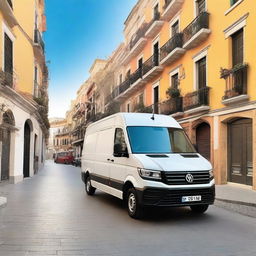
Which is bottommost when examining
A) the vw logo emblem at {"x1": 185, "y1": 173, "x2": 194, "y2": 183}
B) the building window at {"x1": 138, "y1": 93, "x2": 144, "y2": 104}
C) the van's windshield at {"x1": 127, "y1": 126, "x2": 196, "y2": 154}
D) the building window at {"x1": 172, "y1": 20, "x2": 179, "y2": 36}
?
the vw logo emblem at {"x1": 185, "y1": 173, "x2": 194, "y2": 183}

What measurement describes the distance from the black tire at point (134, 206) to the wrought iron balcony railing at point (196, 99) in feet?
32.0

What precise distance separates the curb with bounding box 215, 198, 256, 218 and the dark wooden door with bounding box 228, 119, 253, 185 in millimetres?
3768

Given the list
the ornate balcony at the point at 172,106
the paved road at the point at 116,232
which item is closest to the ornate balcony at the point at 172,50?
the ornate balcony at the point at 172,106

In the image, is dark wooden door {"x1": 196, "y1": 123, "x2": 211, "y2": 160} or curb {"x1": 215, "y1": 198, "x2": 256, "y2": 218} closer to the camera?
curb {"x1": 215, "y1": 198, "x2": 256, "y2": 218}

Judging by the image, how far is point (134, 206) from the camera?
762cm

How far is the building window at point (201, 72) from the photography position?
1755cm

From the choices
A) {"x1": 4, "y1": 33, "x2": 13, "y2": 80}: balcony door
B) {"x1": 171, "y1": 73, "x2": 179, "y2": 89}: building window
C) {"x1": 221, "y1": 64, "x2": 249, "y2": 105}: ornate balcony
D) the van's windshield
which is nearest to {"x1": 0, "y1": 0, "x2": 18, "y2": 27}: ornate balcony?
{"x1": 4, "y1": 33, "x2": 13, "y2": 80}: balcony door

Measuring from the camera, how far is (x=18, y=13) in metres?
18.5

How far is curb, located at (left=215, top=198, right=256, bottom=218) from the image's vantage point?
9.00 metres

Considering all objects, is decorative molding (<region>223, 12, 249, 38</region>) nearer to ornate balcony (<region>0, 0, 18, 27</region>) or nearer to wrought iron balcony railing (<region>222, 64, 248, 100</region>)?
wrought iron balcony railing (<region>222, 64, 248, 100</region>)

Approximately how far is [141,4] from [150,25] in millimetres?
5011

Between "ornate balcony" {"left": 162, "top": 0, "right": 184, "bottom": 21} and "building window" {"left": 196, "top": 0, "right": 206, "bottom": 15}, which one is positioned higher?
"ornate balcony" {"left": 162, "top": 0, "right": 184, "bottom": 21}

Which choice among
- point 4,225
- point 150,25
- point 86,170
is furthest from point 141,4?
point 4,225

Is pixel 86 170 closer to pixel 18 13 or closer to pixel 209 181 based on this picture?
pixel 209 181
